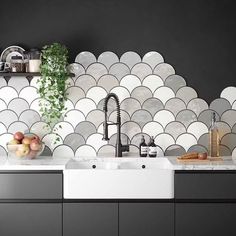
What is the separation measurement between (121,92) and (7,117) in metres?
0.98

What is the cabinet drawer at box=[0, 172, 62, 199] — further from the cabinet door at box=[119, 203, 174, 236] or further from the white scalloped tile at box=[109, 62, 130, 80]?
the white scalloped tile at box=[109, 62, 130, 80]

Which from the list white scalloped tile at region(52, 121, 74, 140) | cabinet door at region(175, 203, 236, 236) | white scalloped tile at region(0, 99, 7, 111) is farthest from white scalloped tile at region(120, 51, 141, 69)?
cabinet door at region(175, 203, 236, 236)

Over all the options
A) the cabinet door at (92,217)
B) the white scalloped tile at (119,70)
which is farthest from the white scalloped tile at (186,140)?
the cabinet door at (92,217)

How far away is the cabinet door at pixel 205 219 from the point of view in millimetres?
3771

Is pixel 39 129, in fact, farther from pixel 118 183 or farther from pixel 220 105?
pixel 220 105

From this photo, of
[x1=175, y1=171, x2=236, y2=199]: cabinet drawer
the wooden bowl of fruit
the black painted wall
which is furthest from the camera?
the black painted wall

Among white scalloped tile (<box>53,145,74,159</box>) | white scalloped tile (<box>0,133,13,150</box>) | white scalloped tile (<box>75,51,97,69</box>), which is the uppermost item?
white scalloped tile (<box>75,51,97,69</box>)

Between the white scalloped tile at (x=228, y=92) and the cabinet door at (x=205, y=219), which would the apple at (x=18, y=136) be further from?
the white scalloped tile at (x=228, y=92)

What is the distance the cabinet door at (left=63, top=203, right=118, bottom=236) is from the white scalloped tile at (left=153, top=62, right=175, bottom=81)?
1.21 m

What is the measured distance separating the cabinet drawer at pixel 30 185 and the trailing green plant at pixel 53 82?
631 millimetres

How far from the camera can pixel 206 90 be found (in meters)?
4.37

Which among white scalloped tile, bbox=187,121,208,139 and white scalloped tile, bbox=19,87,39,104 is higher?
white scalloped tile, bbox=19,87,39,104

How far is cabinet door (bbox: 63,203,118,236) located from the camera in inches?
149
